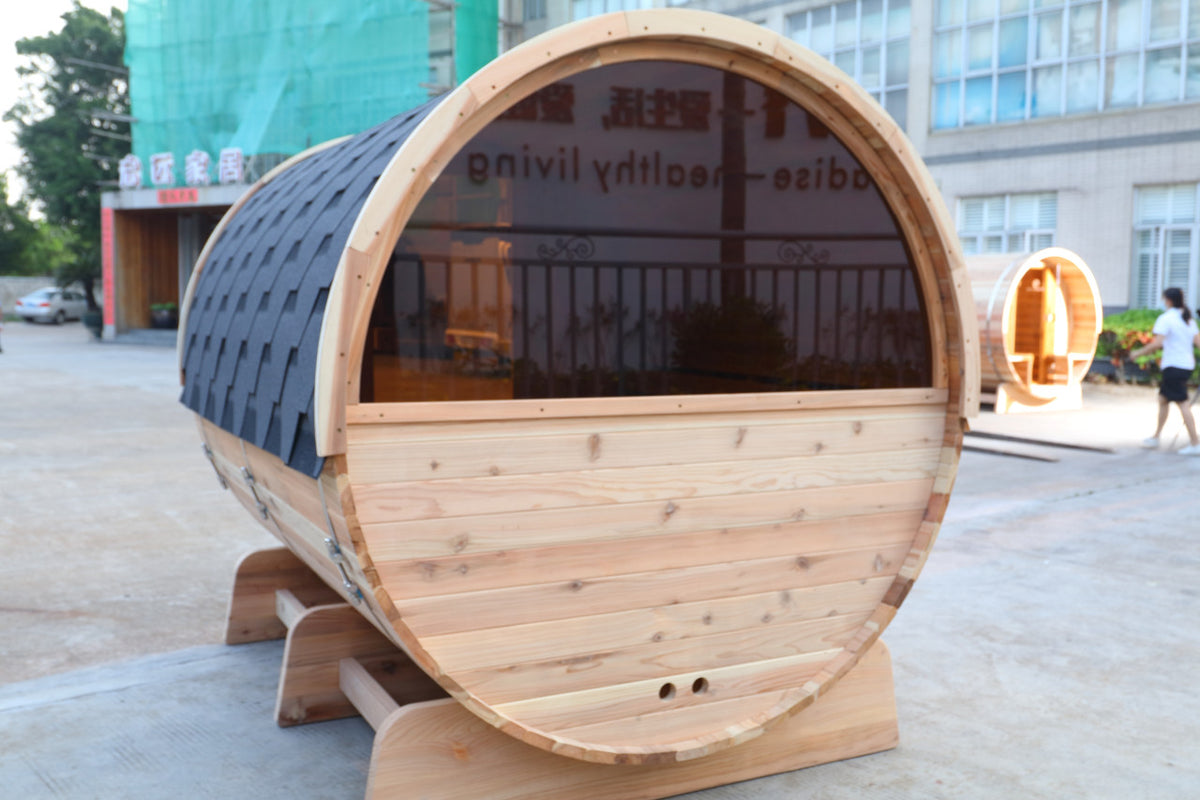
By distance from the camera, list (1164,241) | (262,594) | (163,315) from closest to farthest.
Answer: (262,594), (1164,241), (163,315)

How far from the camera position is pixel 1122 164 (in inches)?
750

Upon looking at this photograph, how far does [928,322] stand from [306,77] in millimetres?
24594

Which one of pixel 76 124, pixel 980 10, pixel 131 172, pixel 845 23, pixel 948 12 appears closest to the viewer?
pixel 980 10

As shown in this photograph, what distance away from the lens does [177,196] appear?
89.6ft

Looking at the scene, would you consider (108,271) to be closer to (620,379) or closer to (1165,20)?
(1165,20)

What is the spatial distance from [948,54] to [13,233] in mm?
43343

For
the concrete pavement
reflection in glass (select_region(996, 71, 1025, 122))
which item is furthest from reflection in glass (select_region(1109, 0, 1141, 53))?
the concrete pavement

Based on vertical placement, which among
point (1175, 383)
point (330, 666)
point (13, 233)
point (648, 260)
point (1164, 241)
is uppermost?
point (13, 233)

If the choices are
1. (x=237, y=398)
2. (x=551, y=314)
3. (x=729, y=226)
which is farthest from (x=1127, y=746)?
(x=237, y=398)

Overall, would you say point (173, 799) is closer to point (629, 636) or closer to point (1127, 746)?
point (629, 636)

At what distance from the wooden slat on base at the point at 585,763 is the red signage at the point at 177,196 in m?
26.4

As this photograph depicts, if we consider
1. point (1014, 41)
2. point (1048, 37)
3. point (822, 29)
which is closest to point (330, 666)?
point (1048, 37)

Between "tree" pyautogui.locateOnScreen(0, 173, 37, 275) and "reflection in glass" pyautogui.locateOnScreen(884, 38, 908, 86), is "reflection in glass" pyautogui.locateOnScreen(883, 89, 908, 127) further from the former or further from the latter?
"tree" pyautogui.locateOnScreen(0, 173, 37, 275)

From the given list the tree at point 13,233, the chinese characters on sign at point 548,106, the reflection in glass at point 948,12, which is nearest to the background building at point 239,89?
the reflection in glass at point 948,12
